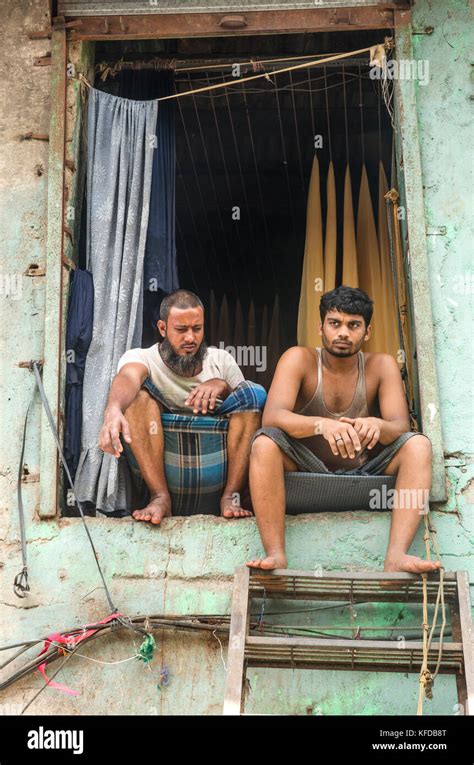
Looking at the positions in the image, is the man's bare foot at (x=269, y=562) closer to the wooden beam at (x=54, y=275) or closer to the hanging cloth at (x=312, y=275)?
the wooden beam at (x=54, y=275)

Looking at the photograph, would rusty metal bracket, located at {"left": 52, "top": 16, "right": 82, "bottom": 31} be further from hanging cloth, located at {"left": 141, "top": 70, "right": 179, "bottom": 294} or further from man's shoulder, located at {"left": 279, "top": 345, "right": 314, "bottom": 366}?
man's shoulder, located at {"left": 279, "top": 345, "right": 314, "bottom": 366}

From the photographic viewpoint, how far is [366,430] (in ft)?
19.0

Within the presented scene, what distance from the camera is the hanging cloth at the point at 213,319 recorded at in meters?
8.91

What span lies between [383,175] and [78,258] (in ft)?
7.26

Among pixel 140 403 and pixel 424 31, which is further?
pixel 424 31

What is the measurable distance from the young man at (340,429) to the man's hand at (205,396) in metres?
0.48

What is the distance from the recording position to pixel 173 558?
600cm

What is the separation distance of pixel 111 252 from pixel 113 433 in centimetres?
132

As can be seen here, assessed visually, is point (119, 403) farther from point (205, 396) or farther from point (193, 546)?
point (193, 546)

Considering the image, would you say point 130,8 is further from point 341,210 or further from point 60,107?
point 341,210

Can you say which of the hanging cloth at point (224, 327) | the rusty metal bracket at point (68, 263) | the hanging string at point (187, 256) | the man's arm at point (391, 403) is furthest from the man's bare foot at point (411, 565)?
the hanging string at point (187, 256)

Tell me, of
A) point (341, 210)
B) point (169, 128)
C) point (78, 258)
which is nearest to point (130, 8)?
point (169, 128)

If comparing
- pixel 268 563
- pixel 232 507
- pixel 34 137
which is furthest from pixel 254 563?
pixel 34 137

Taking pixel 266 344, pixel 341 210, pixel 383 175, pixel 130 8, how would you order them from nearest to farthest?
1. pixel 130 8
2. pixel 383 175
3. pixel 341 210
4. pixel 266 344
